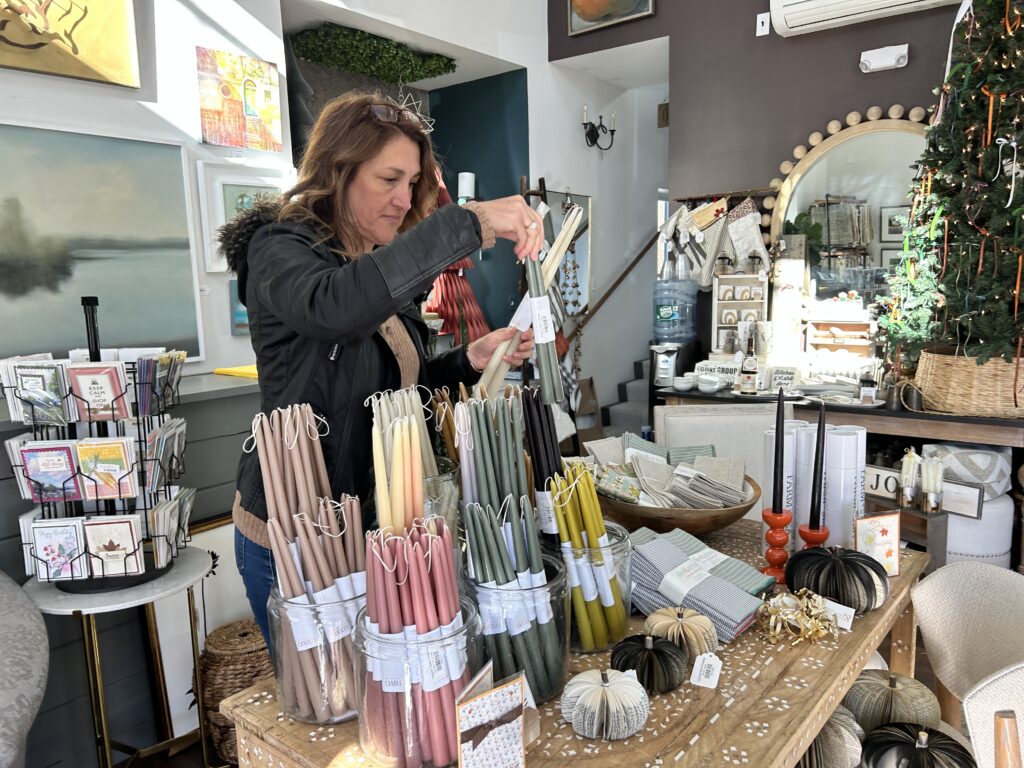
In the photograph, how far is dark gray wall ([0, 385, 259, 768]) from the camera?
1.95 metres

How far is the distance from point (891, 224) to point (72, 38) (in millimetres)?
4171

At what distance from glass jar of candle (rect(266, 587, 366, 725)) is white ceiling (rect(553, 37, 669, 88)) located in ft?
16.0

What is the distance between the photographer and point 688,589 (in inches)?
45.6

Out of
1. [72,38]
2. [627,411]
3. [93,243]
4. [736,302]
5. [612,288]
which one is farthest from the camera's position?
[612,288]

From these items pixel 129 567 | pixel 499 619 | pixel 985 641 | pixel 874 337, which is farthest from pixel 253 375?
pixel 874 337

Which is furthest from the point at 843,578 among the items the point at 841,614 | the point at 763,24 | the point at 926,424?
the point at 763,24

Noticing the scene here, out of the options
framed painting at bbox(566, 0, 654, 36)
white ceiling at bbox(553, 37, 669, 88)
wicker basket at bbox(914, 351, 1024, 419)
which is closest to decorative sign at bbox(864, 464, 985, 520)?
wicker basket at bbox(914, 351, 1024, 419)

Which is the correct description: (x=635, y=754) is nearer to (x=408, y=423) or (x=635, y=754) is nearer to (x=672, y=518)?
(x=408, y=423)

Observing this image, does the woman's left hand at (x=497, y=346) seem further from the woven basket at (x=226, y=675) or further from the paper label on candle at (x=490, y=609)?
the woven basket at (x=226, y=675)

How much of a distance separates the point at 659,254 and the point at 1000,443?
7.68 feet

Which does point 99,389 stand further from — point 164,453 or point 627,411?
point 627,411

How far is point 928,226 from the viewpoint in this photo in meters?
3.38

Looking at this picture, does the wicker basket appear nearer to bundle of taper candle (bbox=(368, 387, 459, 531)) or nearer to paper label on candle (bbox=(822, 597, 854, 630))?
paper label on candle (bbox=(822, 597, 854, 630))

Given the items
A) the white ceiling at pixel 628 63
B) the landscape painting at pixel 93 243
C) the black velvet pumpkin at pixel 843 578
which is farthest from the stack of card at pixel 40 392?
the white ceiling at pixel 628 63
